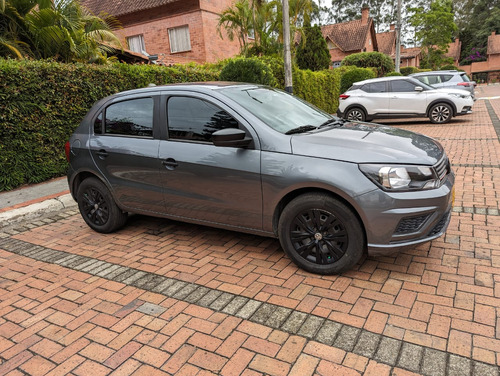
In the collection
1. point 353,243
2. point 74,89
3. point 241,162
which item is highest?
point 74,89

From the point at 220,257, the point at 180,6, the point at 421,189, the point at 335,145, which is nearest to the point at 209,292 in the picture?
the point at 220,257

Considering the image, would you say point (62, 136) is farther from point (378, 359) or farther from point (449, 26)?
point (449, 26)

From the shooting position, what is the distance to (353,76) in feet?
61.9

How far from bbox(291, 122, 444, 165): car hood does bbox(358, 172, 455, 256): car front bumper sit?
0.93 ft

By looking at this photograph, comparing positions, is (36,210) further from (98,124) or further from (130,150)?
(130,150)

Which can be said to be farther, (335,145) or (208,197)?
(208,197)

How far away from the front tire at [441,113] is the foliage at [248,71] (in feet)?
18.7

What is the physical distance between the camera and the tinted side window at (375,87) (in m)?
12.3

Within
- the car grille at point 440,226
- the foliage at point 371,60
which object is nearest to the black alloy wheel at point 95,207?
the car grille at point 440,226

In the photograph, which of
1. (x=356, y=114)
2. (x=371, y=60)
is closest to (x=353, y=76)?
(x=356, y=114)

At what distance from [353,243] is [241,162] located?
120 centimetres

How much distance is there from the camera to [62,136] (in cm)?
693

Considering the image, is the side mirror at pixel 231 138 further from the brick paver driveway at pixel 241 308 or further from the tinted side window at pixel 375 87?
the tinted side window at pixel 375 87

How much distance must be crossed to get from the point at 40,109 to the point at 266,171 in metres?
5.04
